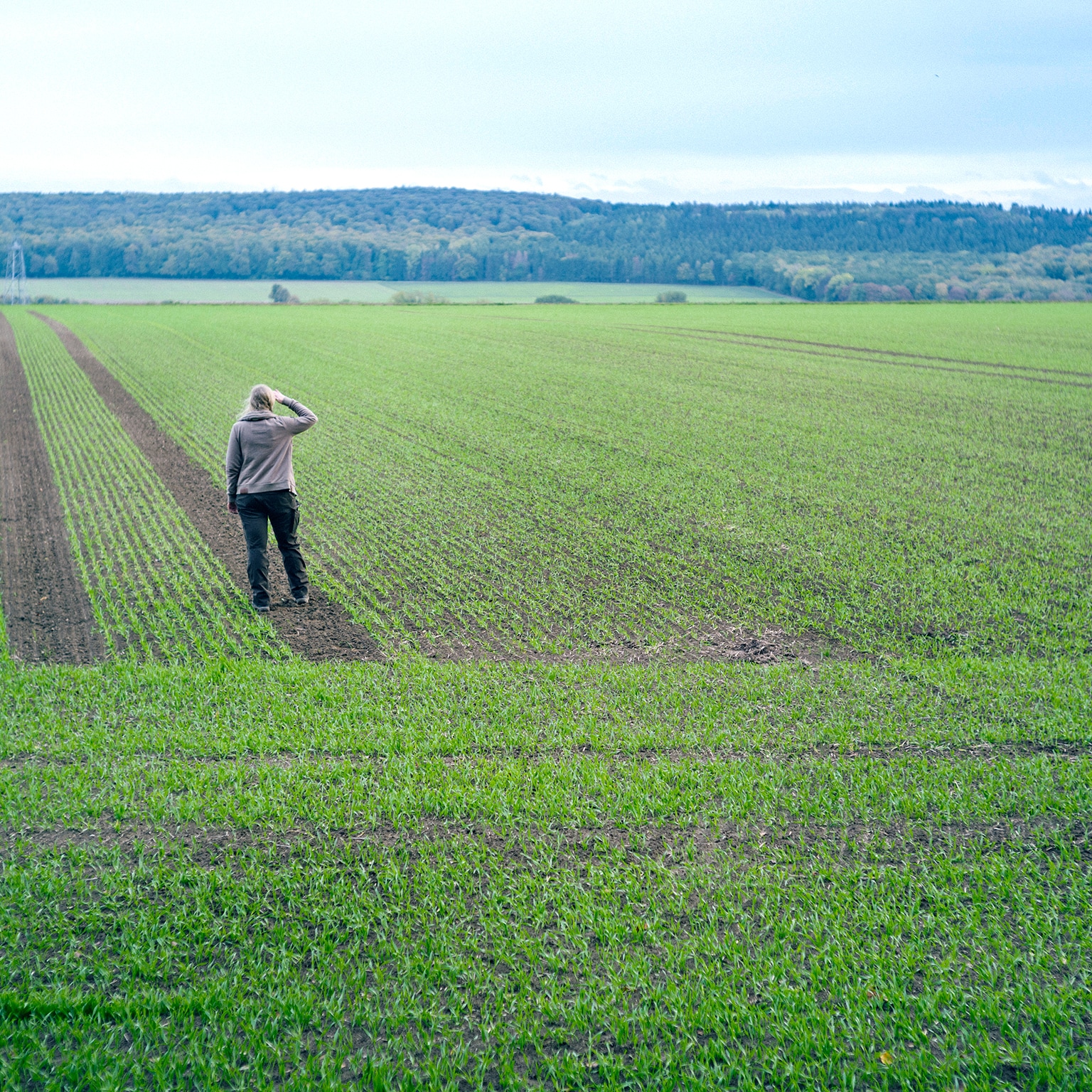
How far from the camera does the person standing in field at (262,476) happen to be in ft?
29.9

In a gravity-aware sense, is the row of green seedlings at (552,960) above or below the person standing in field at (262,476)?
below

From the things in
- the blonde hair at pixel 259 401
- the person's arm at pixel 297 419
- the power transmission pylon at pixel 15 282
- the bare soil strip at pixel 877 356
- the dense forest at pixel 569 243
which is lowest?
the person's arm at pixel 297 419

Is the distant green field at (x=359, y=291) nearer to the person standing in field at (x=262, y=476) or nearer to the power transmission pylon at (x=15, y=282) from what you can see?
the power transmission pylon at (x=15, y=282)

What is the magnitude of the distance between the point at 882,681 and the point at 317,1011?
19.2ft

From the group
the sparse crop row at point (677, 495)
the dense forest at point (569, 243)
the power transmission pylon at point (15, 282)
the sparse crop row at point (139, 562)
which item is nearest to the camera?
the sparse crop row at point (139, 562)

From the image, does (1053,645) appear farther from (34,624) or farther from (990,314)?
(990,314)

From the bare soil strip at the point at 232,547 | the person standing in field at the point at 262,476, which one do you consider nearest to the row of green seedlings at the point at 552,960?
the bare soil strip at the point at 232,547

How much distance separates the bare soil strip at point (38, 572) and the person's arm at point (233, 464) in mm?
2048

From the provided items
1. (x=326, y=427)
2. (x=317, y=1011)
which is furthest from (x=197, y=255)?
(x=317, y=1011)

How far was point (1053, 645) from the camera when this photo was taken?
8758 mm

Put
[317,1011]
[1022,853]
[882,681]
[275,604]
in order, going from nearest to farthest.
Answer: [317,1011]
[1022,853]
[882,681]
[275,604]

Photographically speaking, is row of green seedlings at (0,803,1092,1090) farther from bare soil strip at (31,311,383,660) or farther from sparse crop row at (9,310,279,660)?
sparse crop row at (9,310,279,660)

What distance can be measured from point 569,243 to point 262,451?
118159 mm

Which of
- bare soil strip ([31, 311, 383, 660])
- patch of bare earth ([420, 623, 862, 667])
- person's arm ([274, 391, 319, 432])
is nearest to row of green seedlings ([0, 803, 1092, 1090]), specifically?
patch of bare earth ([420, 623, 862, 667])
